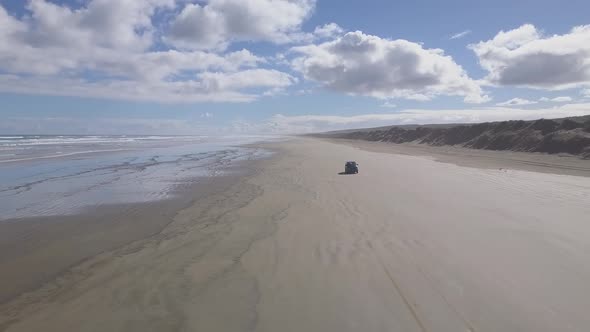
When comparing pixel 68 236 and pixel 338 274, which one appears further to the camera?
pixel 68 236

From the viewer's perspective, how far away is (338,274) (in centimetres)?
604

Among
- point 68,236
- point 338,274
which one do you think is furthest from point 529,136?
point 68,236

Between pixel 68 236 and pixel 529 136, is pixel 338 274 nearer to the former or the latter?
pixel 68 236

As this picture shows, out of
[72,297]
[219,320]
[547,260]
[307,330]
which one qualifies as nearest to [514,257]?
[547,260]

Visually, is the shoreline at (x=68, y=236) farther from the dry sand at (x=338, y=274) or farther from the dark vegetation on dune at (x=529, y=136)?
the dark vegetation on dune at (x=529, y=136)

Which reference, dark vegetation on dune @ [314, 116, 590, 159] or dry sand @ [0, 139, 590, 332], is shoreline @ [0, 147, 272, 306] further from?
dark vegetation on dune @ [314, 116, 590, 159]

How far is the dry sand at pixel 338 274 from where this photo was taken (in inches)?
182

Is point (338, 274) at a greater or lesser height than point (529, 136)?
lesser

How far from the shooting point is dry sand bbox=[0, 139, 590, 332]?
463 cm

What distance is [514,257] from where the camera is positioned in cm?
666

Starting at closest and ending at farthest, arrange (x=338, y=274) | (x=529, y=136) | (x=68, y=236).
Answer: (x=338, y=274) → (x=68, y=236) → (x=529, y=136)

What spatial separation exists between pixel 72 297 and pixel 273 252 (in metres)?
3.65

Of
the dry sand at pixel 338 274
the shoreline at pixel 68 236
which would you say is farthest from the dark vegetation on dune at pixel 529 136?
the shoreline at pixel 68 236

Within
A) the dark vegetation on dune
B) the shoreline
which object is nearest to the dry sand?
the shoreline
